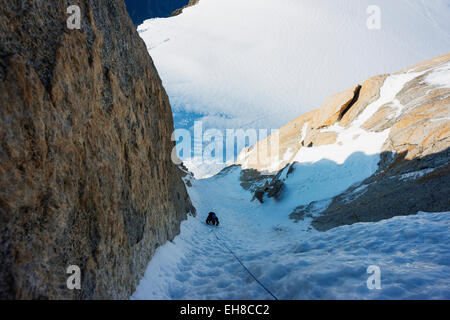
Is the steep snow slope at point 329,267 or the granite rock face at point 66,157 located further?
the steep snow slope at point 329,267

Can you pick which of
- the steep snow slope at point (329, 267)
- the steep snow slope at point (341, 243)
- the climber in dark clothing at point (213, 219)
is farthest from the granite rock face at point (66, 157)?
the climber in dark clothing at point (213, 219)

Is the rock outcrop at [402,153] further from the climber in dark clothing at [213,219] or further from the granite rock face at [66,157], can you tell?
the granite rock face at [66,157]

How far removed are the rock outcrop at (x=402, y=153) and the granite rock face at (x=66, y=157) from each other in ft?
36.0

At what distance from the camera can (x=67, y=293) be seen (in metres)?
3.19

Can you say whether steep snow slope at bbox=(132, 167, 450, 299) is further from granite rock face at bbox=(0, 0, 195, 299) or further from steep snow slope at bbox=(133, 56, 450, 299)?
granite rock face at bbox=(0, 0, 195, 299)

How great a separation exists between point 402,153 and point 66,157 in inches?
714

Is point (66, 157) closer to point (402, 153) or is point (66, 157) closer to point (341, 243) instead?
point (341, 243)

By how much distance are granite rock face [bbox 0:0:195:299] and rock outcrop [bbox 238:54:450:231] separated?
1097 centimetres

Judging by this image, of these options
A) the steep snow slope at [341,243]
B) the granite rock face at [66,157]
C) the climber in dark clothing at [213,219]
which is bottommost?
the climber in dark clothing at [213,219]

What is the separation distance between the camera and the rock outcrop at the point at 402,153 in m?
10.4

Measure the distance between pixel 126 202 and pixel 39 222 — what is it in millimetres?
2459

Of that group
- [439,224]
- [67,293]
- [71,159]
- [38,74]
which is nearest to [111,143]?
[71,159]

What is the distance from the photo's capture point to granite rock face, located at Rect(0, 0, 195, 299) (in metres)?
2.64
